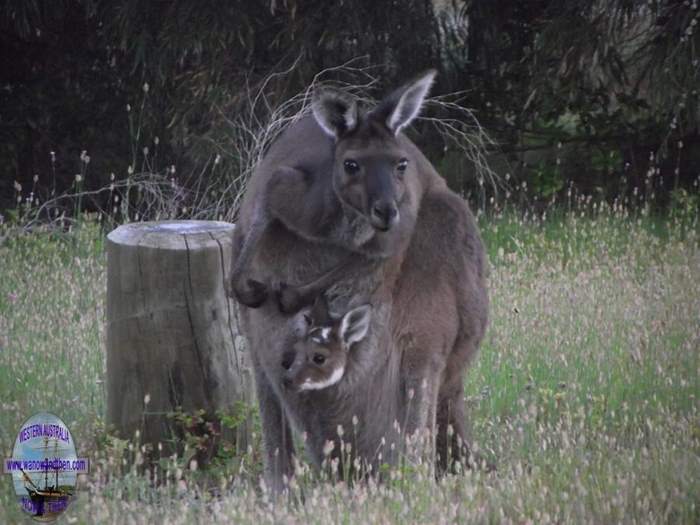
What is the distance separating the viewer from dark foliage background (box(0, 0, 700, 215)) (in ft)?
37.1

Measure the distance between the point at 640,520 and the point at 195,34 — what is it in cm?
793

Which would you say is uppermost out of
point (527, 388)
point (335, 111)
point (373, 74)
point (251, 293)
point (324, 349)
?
point (335, 111)

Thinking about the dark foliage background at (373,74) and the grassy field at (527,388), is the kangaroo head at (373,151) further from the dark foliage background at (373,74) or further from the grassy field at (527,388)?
the dark foliage background at (373,74)

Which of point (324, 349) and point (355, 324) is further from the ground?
point (355, 324)

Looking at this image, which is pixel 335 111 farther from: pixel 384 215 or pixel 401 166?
pixel 384 215

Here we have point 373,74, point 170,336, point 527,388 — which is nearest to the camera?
point 170,336

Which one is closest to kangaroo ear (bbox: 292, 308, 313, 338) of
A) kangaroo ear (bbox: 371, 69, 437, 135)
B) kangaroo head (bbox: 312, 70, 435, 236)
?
kangaroo head (bbox: 312, 70, 435, 236)

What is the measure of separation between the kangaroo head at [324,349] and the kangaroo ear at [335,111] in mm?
815

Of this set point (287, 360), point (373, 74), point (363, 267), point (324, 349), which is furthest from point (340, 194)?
point (373, 74)

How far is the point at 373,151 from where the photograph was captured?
5316 millimetres

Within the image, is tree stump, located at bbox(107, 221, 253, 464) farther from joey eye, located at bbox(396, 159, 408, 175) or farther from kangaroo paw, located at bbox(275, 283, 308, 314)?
joey eye, located at bbox(396, 159, 408, 175)

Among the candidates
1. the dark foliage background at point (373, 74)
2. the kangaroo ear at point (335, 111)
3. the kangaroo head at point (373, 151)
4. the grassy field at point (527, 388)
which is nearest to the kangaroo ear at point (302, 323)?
the kangaroo head at point (373, 151)

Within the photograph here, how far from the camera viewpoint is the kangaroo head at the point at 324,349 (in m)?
5.38

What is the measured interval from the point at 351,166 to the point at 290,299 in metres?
0.67
